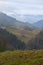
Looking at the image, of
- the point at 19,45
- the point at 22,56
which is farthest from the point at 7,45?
the point at 22,56

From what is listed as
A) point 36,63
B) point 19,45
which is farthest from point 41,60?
point 19,45

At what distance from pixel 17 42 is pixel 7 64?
16235cm

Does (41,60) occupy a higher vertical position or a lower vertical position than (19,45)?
higher

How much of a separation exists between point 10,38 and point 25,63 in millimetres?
164288

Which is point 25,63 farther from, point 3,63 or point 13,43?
point 13,43

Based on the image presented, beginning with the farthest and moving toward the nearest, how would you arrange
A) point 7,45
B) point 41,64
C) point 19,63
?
1. point 7,45
2. point 19,63
3. point 41,64

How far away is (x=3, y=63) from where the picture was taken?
121ft

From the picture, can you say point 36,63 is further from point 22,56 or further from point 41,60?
point 22,56

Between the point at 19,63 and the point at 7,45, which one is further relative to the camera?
the point at 7,45

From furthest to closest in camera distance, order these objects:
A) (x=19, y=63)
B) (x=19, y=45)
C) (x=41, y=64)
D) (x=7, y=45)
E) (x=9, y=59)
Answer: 1. (x=19, y=45)
2. (x=7, y=45)
3. (x=9, y=59)
4. (x=19, y=63)
5. (x=41, y=64)

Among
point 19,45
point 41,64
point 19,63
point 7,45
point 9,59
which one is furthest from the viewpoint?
point 19,45

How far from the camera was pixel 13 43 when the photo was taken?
193000 mm

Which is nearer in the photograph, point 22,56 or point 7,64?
point 7,64

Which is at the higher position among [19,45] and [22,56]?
[22,56]
